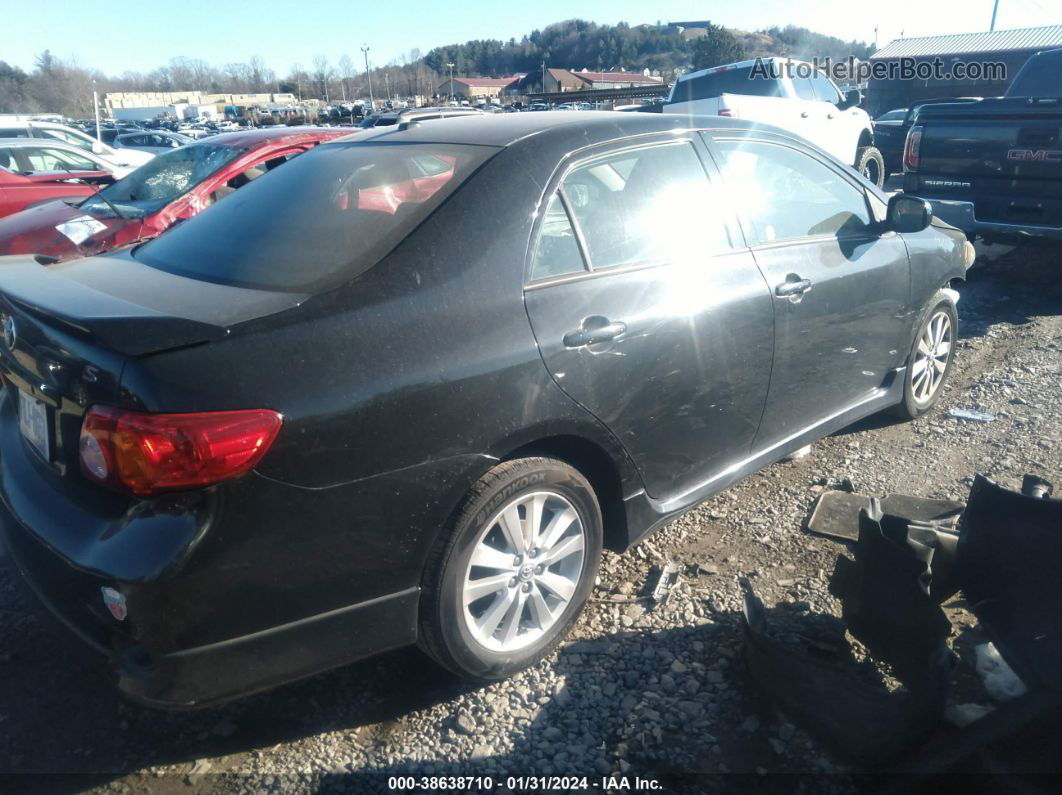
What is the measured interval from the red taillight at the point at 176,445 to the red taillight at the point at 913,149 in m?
7.65

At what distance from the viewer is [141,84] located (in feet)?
390

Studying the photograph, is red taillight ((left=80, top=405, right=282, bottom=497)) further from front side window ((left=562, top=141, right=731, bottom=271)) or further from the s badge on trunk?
front side window ((left=562, top=141, right=731, bottom=271))

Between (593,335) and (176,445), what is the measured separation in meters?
1.33

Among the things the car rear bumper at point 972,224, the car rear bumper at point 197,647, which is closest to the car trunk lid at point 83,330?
the car rear bumper at point 197,647

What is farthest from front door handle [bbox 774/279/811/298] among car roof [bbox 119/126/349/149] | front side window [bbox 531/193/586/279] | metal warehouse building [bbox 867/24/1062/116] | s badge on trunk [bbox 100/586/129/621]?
metal warehouse building [bbox 867/24/1062/116]

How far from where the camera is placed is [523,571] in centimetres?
267

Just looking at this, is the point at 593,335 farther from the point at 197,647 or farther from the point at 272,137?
the point at 272,137

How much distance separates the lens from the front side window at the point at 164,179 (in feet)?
21.2

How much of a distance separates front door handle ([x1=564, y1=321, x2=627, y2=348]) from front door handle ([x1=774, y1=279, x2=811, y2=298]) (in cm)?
93

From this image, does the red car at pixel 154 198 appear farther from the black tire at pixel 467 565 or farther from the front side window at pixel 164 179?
the black tire at pixel 467 565

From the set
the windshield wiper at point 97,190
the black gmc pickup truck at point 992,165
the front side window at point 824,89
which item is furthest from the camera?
the front side window at point 824,89

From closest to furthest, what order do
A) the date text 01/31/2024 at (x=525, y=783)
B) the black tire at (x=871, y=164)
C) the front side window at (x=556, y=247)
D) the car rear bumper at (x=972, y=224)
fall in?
the date text 01/31/2024 at (x=525, y=783)
the front side window at (x=556, y=247)
the car rear bumper at (x=972, y=224)
the black tire at (x=871, y=164)

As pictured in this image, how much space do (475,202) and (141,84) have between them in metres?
137

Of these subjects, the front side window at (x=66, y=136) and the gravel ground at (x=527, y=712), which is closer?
the gravel ground at (x=527, y=712)
